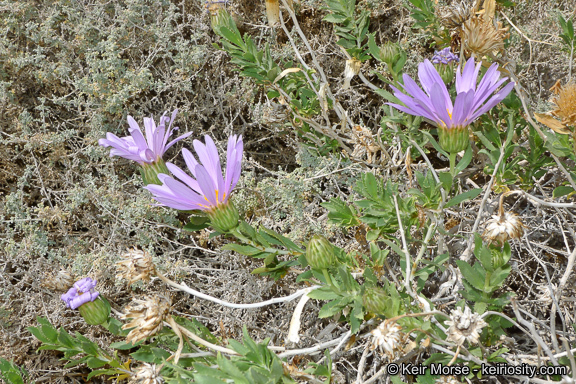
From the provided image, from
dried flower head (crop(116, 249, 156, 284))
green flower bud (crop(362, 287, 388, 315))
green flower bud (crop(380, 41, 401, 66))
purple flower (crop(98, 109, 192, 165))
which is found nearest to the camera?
green flower bud (crop(362, 287, 388, 315))

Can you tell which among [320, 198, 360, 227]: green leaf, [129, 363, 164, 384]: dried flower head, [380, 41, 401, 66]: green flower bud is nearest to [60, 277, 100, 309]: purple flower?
[129, 363, 164, 384]: dried flower head

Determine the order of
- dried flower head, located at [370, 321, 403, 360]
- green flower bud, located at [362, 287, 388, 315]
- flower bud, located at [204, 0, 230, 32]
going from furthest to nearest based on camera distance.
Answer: flower bud, located at [204, 0, 230, 32] → green flower bud, located at [362, 287, 388, 315] → dried flower head, located at [370, 321, 403, 360]

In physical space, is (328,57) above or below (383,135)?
above

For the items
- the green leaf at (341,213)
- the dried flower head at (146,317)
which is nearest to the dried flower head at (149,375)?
the dried flower head at (146,317)

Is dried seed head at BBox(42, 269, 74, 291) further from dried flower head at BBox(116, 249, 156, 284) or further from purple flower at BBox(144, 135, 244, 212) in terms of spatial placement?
purple flower at BBox(144, 135, 244, 212)

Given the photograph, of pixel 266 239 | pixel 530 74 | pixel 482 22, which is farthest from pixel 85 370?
pixel 530 74

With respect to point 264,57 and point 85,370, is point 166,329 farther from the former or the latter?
point 264,57

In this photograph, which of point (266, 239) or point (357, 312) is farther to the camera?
point (266, 239)

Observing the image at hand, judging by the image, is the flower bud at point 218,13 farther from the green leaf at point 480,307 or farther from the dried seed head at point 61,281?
the green leaf at point 480,307
